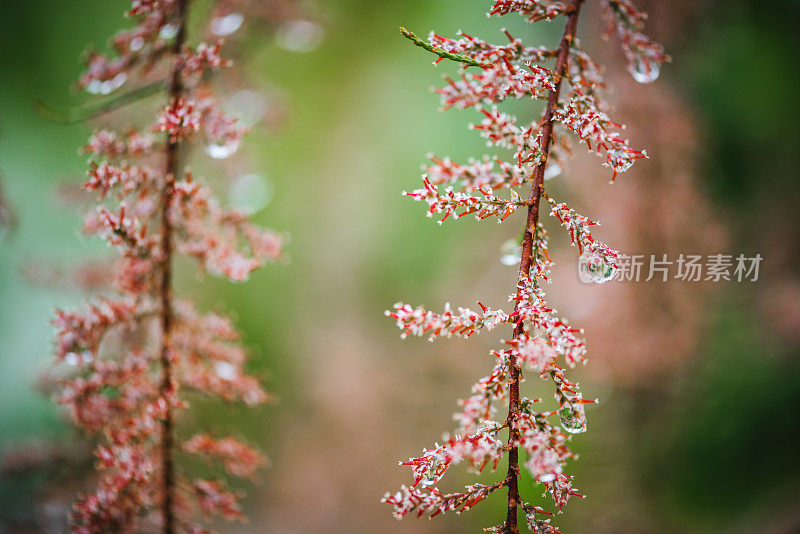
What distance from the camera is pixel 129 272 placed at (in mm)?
1182

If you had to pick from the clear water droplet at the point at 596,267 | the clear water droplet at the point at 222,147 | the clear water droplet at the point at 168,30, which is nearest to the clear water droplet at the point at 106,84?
the clear water droplet at the point at 168,30

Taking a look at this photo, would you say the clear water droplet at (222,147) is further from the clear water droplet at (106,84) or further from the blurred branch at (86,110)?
the clear water droplet at (106,84)

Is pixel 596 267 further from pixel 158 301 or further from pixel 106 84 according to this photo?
pixel 106 84

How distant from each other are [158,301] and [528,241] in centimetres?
98

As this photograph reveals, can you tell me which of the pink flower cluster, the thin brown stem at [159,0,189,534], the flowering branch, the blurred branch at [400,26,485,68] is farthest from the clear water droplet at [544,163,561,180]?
the thin brown stem at [159,0,189,534]

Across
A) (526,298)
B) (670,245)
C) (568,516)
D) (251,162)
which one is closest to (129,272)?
(526,298)

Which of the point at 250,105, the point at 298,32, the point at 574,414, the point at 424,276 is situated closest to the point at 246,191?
the point at 250,105

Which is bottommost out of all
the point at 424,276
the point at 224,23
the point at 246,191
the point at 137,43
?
the point at 424,276

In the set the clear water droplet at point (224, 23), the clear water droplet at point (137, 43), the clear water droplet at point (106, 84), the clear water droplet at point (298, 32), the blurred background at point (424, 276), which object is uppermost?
the clear water droplet at point (298, 32)

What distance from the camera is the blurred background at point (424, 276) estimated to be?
2355 mm

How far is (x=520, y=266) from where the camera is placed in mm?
902

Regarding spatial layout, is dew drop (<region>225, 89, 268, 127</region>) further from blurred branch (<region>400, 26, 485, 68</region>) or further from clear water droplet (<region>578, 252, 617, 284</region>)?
clear water droplet (<region>578, 252, 617, 284</region>)

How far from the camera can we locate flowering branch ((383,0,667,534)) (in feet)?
2.83

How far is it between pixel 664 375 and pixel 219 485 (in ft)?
7.21
